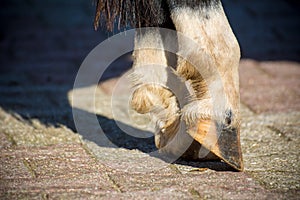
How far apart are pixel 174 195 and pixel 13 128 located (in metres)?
0.97

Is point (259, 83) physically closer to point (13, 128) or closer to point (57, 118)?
point (57, 118)

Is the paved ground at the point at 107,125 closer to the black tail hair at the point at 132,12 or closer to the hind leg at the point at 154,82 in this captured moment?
the hind leg at the point at 154,82

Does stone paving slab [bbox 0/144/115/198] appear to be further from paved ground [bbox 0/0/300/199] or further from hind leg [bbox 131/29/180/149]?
hind leg [bbox 131/29/180/149]

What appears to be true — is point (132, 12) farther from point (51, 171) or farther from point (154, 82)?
point (51, 171)

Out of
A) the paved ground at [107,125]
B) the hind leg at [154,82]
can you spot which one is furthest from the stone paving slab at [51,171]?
the hind leg at [154,82]

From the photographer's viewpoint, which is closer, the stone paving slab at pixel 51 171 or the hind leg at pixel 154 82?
the stone paving slab at pixel 51 171

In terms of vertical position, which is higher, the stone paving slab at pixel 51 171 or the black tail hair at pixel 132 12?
the black tail hair at pixel 132 12

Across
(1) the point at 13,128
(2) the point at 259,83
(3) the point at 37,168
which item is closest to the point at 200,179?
(3) the point at 37,168

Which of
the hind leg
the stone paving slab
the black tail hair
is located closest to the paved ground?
the stone paving slab

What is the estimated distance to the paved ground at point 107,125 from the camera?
1967 mm

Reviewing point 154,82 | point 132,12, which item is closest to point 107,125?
point 154,82

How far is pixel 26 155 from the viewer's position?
7.45ft

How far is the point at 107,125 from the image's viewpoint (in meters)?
2.69

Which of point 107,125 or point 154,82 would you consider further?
point 107,125
